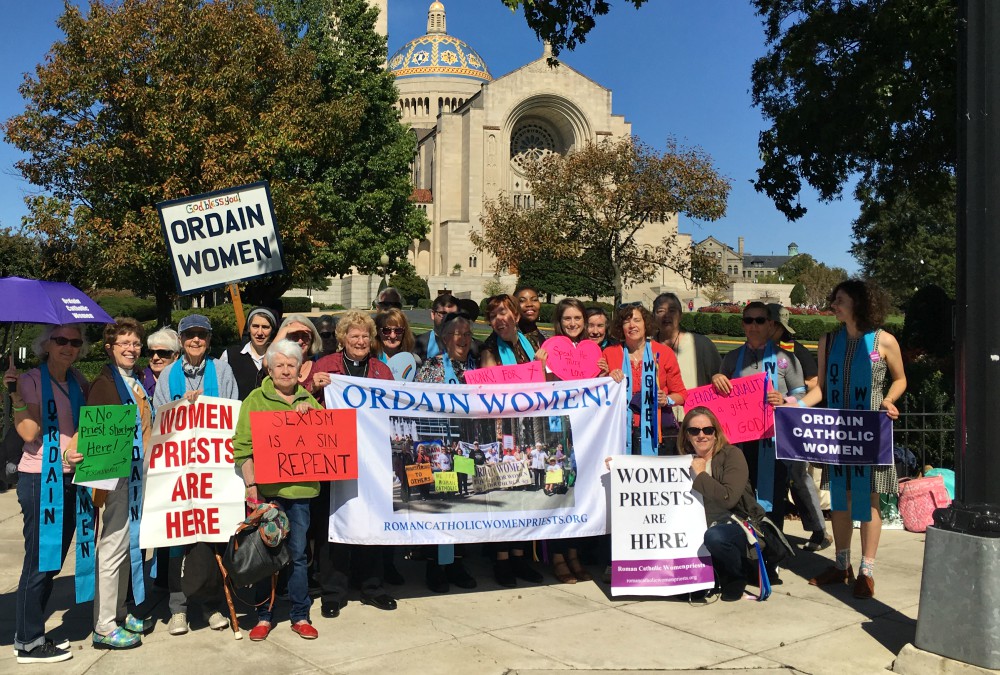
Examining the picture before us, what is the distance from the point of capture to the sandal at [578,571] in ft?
22.6

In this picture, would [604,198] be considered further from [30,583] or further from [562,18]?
[30,583]

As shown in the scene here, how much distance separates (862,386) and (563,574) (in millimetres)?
2499

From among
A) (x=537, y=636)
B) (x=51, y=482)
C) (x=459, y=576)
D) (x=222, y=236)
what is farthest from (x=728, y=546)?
(x=222, y=236)

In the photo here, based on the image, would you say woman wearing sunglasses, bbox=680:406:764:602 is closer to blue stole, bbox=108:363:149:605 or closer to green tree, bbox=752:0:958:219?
blue stole, bbox=108:363:149:605

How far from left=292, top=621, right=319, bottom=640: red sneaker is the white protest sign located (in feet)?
11.1

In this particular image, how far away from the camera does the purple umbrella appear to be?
16.2ft

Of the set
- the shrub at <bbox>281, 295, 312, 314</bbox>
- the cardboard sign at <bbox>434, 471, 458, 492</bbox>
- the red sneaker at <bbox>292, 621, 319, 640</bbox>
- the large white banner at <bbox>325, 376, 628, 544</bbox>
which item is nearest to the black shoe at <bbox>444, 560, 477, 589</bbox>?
the large white banner at <bbox>325, 376, 628, 544</bbox>

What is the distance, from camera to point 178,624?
18.4 feet

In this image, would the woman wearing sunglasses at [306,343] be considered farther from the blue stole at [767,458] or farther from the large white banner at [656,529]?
the blue stole at [767,458]

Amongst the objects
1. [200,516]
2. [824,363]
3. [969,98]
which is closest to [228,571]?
[200,516]

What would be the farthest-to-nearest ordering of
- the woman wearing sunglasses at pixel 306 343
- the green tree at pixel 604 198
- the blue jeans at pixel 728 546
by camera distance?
1. the green tree at pixel 604 198
2. the blue jeans at pixel 728 546
3. the woman wearing sunglasses at pixel 306 343

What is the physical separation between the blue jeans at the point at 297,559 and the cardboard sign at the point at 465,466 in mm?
1103

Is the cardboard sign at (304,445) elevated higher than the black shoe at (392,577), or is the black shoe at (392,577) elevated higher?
the cardboard sign at (304,445)

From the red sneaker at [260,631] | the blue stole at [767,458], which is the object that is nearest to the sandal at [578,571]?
the blue stole at [767,458]
